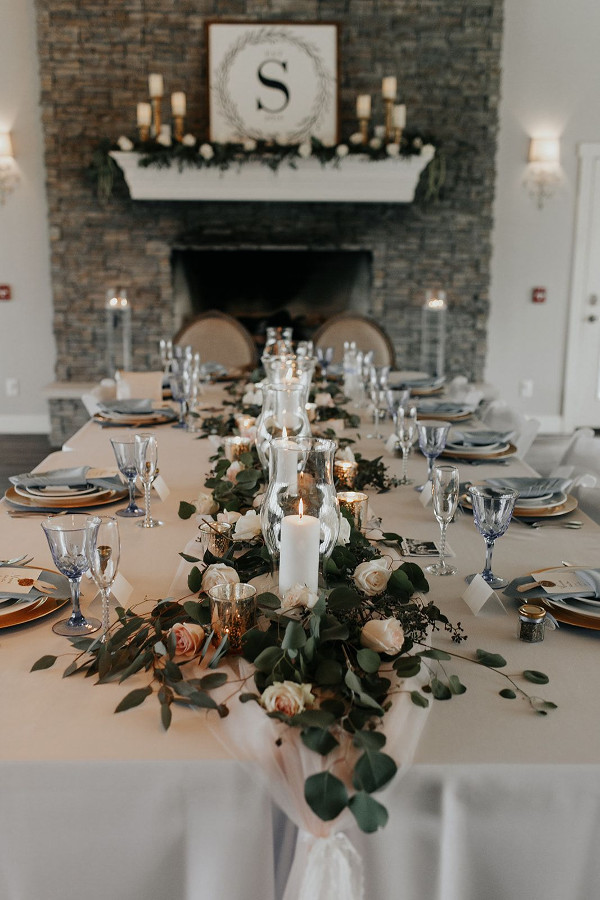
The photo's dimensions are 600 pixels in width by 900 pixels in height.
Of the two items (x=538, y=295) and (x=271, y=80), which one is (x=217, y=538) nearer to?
(x=271, y=80)

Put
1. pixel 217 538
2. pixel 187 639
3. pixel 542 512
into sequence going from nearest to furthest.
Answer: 1. pixel 187 639
2. pixel 217 538
3. pixel 542 512

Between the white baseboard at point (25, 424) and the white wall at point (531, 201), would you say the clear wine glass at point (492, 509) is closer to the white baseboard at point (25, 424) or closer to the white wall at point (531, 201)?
the white wall at point (531, 201)

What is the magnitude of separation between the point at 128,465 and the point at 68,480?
26cm

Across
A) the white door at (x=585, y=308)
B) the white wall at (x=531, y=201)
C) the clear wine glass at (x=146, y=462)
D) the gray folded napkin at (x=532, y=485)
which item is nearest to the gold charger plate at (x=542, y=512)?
the gray folded napkin at (x=532, y=485)

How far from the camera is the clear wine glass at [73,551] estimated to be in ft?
3.62

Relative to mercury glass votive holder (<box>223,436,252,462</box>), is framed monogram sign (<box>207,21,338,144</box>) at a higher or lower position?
higher

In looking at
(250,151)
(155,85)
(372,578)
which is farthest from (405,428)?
(155,85)

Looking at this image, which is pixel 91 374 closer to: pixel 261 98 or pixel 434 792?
pixel 261 98

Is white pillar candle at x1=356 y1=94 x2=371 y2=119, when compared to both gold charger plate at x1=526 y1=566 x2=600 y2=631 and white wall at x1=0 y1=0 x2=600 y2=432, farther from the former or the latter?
gold charger plate at x1=526 y1=566 x2=600 y2=631

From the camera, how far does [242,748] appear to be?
0.87 metres

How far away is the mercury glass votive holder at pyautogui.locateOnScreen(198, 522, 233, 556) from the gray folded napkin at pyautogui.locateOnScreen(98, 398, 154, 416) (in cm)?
154

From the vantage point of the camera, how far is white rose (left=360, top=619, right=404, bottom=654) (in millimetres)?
979

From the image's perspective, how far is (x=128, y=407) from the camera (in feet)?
9.52

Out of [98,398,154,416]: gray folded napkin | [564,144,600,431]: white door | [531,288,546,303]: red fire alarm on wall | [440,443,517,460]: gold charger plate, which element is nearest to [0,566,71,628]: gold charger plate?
[440,443,517,460]: gold charger plate
